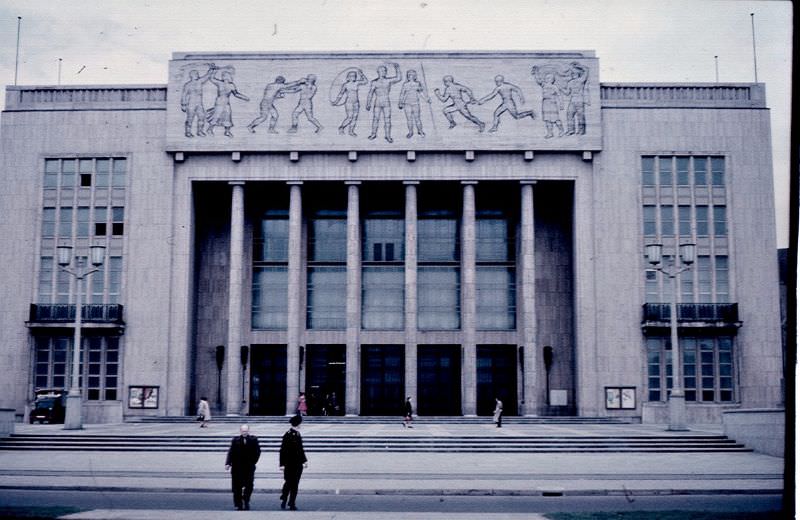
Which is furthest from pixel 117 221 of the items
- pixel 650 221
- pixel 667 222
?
pixel 667 222

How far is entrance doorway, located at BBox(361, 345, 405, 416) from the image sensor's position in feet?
165

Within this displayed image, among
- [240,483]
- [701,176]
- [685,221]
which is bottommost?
[240,483]

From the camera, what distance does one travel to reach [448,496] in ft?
66.7

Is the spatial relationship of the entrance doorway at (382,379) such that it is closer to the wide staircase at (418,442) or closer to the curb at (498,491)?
the wide staircase at (418,442)

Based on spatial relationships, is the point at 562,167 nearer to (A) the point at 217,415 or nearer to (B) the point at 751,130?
(B) the point at 751,130

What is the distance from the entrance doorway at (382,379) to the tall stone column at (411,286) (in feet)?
8.14

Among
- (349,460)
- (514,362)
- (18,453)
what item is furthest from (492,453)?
(514,362)

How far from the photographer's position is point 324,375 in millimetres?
50562

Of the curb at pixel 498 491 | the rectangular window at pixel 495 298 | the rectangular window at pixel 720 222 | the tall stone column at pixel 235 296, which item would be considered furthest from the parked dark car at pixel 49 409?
the rectangular window at pixel 720 222

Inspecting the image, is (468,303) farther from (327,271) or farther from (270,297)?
(270,297)

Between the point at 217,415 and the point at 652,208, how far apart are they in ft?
83.7

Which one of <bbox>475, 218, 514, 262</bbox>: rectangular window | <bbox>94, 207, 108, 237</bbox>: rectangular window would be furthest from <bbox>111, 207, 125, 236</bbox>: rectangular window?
<bbox>475, 218, 514, 262</bbox>: rectangular window

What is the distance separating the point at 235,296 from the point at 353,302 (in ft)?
20.4

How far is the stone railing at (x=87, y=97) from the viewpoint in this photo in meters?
49.4
